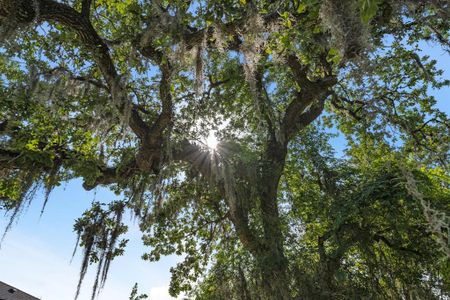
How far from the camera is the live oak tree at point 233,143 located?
3.49 meters

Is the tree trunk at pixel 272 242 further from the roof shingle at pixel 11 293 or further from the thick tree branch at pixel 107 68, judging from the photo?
the roof shingle at pixel 11 293

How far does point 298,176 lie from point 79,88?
5.98 metres

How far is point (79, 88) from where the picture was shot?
5383 mm

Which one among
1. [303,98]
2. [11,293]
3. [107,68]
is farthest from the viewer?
[11,293]

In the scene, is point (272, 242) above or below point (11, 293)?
below

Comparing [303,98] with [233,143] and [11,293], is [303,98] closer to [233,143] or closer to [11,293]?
[233,143]

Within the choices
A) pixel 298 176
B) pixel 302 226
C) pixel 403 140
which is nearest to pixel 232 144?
pixel 302 226

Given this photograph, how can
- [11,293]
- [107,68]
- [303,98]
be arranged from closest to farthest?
[107,68] < [303,98] < [11,293]

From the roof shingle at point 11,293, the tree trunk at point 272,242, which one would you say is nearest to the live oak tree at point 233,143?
the tree trunk at point 272,242

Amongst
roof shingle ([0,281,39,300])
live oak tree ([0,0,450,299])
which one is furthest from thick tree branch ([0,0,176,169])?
roof shingle ([0,281,39,300])

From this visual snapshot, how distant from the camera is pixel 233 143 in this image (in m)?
6.25

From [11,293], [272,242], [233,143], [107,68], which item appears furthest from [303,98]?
[11,293]

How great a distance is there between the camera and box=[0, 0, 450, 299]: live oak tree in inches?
137

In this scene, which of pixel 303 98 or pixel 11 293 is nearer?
pixel 303 98
